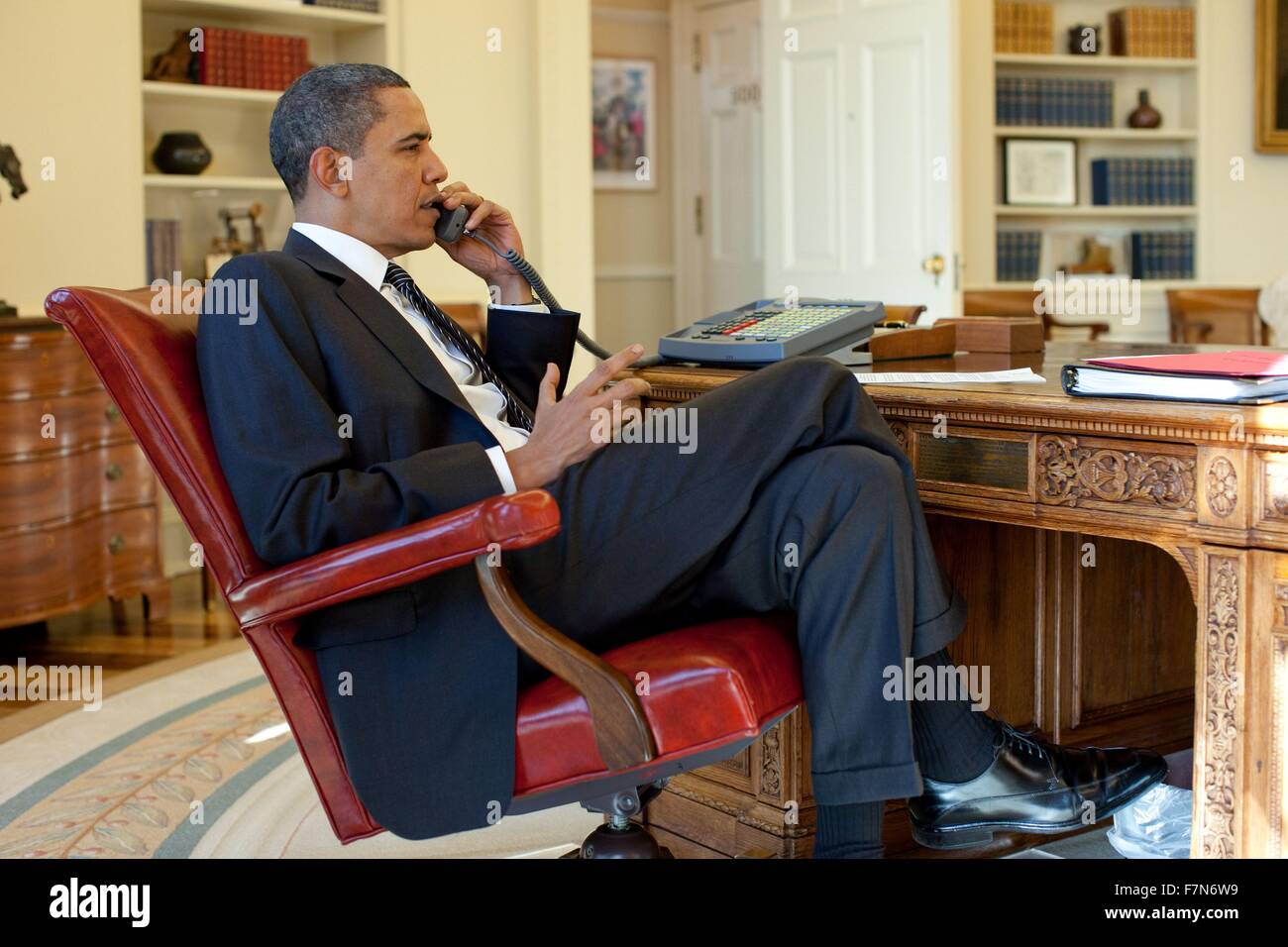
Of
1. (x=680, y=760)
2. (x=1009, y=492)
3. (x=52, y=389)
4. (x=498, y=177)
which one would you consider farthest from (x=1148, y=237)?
(x=680, y=760)

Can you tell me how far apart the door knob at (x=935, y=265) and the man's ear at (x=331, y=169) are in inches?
140

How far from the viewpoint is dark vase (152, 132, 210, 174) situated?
5.07m

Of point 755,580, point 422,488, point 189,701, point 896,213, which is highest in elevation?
point 896,213

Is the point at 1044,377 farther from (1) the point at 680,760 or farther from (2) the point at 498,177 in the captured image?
(2) the point at 498,177

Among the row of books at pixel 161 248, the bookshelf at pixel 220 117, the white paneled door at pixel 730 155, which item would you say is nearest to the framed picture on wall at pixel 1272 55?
the white paneled door at pixel 730 155

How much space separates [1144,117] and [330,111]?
564 cm

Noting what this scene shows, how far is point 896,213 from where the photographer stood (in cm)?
552

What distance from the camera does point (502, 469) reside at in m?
1.80

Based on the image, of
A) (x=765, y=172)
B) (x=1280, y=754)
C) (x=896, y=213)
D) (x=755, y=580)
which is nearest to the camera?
(x=1280, y=754)

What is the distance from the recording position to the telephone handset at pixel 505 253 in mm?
2268

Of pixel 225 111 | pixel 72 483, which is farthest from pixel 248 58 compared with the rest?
pixel 72 483

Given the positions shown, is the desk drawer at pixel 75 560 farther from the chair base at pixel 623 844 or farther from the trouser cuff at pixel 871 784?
the trouser cuff at pixel 871 784

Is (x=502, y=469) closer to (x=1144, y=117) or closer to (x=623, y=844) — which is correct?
(x=623, y=844)
